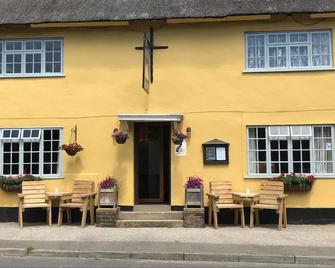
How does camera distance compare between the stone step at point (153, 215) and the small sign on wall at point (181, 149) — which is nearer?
the stone step at point (153, 215)

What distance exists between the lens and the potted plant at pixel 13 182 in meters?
12.8

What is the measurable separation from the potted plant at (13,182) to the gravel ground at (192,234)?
1.12 metres

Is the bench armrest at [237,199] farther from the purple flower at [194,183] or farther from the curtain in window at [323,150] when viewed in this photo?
the curtain in window at [323,150]

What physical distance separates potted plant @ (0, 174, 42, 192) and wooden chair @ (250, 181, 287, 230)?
5938 millimetres

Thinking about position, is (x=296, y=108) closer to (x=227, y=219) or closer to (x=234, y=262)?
(x=227, y=219)

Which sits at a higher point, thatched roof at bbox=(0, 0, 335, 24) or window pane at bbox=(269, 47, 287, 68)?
thatched roof at bbox=(0, 0, 335, 24)

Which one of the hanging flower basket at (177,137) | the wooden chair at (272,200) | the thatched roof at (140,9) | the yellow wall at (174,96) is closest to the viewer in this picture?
the wooden chair at (272,200)

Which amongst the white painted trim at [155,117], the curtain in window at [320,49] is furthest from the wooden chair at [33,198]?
the curtain in window at [320,49]

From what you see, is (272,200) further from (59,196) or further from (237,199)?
(59,196)

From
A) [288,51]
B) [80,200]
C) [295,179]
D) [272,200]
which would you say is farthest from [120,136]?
[288,51]

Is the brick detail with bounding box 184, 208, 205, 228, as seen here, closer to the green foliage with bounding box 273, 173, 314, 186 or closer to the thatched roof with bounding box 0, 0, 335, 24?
the green foliage with bounding box 273, 173, 314, 186

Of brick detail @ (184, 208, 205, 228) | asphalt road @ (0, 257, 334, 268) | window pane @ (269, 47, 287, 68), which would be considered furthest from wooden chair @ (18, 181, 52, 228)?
window pane @ (269, 47, 287, 68)

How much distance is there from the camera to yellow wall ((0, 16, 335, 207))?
499 inches

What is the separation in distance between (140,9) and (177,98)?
261 cm
